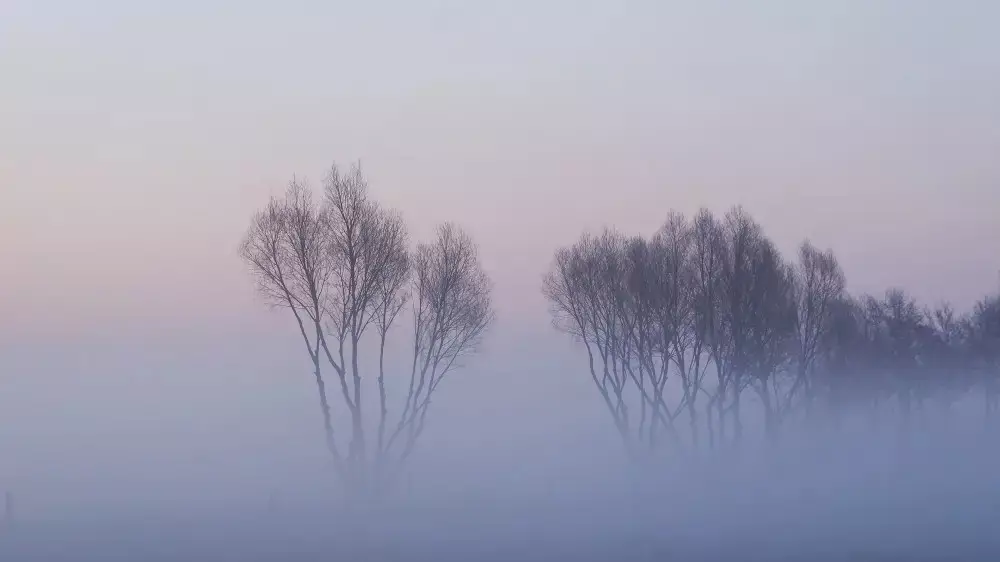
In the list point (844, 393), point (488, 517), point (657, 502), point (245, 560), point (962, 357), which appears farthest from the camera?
point (962, 357)

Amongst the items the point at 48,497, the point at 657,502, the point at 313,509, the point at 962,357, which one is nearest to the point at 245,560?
the point at 313,509

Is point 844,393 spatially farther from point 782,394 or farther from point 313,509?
point 313,509

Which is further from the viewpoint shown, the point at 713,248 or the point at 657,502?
the point at 713,248

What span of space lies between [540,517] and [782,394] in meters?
28.0

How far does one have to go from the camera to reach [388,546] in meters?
26.6

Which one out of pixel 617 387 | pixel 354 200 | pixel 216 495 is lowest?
pixel 216 495

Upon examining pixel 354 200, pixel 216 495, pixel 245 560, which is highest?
pixel 354 200

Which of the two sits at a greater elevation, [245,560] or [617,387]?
[617,387]

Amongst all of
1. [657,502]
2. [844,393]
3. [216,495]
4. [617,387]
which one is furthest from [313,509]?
[844,393]

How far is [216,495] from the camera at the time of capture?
35.4m

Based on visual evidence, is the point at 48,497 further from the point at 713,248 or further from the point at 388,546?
the point at 713,248

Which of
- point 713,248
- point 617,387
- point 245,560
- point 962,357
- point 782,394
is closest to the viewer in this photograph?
point 245,560

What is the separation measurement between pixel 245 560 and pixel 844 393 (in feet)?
163

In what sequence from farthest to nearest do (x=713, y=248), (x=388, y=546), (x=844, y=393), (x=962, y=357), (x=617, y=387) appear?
1. (x=962, y=357)
2. (x=844, y=393)
3. (x=617, y=387)
4. (x=713, y=248)
5. (x=388, y=546)
